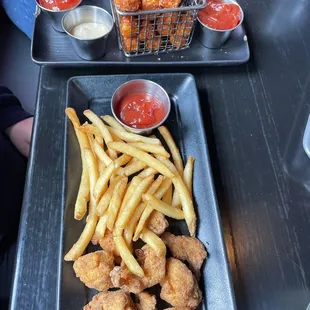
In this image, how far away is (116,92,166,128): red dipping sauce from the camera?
137 centimetres

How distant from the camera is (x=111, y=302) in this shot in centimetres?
99

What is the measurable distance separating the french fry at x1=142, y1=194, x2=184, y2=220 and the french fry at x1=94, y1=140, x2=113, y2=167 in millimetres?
205

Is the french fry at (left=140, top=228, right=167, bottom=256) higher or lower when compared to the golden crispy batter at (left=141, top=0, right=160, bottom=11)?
lower

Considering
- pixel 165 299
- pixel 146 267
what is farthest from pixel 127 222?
pixel 165 299

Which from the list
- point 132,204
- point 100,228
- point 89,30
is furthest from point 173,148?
point 89,30

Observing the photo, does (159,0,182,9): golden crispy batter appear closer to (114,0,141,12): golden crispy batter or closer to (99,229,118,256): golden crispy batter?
(114,0,141,12): golden crispy batter

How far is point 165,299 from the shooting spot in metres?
1.04

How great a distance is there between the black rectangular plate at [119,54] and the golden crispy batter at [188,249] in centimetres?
80

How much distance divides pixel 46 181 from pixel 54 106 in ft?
1.14

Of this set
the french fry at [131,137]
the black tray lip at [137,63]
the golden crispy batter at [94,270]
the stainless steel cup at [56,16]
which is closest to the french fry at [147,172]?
the french fry at [131,137]

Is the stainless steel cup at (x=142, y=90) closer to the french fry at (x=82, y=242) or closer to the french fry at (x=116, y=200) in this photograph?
the french fry at (x=116, y=200)

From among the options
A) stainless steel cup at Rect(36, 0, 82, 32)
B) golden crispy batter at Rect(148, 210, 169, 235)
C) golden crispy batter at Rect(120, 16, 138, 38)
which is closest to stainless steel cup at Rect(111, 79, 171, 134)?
golden crispy batter at Rect(120, 16, 138, 38)

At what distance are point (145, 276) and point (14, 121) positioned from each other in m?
1.00

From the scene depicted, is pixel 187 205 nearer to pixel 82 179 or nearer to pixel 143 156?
pixel 143 156
